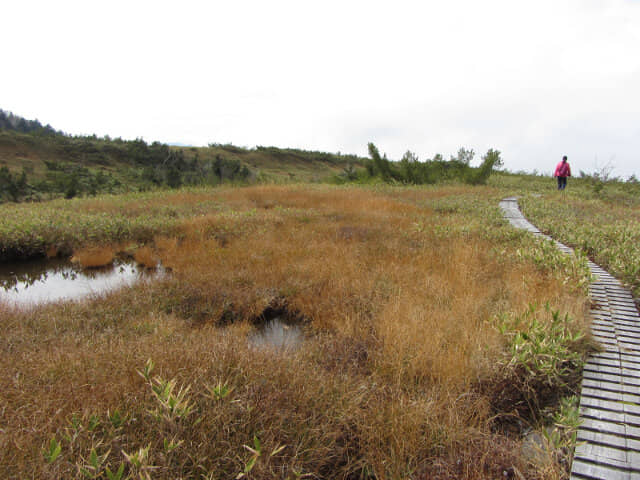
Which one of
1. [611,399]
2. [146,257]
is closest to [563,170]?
[611,399]

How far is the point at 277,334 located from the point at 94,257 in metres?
5.61

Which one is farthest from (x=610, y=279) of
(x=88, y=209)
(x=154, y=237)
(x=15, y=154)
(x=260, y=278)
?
(x=15, y=154)

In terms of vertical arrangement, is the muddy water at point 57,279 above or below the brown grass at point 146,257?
below

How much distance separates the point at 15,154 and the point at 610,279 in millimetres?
35798

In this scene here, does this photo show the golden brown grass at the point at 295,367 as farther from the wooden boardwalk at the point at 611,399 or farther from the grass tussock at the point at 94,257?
the grass tussock at the point at 94,257

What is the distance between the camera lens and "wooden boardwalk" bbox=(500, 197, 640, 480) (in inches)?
89.2

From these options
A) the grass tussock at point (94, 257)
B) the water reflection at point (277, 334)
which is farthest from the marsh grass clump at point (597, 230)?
the grass tussock at point (94, 257)

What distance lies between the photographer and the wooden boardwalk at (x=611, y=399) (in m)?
2.27

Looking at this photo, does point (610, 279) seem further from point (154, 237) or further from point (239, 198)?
point (239, 198)

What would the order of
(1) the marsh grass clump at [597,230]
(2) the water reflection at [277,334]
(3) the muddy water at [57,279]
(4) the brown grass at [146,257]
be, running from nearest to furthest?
(2) the water reflection at [277,334], (1) the marsh grass clump at [597,230], (3) the muddy water at [57,279], (4) the brown grass at [146,257]

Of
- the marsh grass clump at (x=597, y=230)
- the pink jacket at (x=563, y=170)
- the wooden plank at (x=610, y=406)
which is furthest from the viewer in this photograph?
the pink jacket at (x=563, y=170)

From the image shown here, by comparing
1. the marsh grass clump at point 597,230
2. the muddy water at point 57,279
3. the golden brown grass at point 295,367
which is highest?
the marsh grass clump at point 597,230

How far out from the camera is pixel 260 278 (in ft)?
20.5

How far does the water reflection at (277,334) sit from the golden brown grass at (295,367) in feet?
0.60
